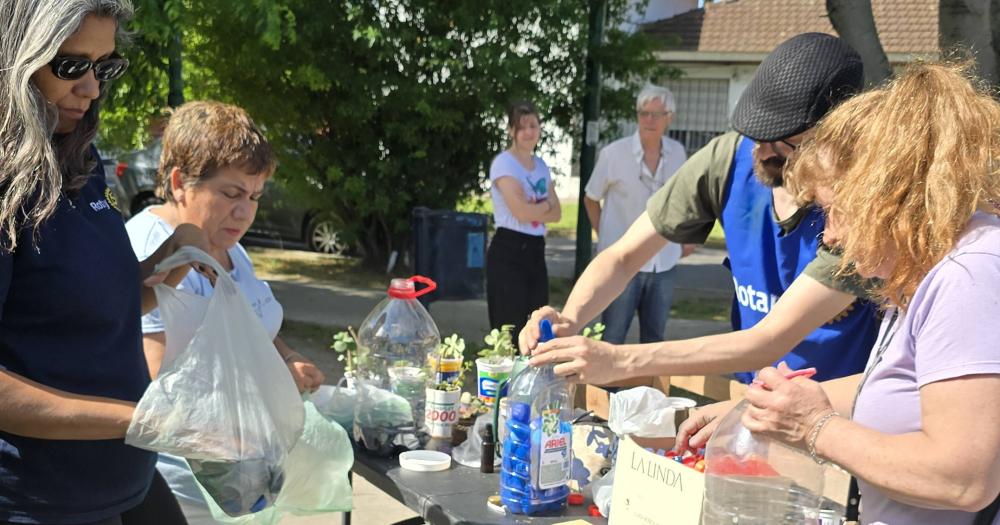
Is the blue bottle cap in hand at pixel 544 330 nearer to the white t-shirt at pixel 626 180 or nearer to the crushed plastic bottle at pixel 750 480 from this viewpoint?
the crushed plastic bottle at pixel 750 480

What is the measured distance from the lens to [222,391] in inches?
87.0

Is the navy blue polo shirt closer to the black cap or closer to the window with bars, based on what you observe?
the black cap

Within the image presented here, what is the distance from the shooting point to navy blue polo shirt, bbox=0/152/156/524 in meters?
1.89

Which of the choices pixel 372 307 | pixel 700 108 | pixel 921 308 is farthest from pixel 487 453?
pixel 700 108

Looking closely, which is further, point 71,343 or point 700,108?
point 700,108

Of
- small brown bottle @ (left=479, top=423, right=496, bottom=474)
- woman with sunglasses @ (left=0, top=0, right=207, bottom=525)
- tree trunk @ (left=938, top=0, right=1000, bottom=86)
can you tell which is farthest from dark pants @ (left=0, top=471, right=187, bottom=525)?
tree trunk @ (left=938, top=0, right=1000, bottom=86)

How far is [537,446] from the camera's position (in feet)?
7.41

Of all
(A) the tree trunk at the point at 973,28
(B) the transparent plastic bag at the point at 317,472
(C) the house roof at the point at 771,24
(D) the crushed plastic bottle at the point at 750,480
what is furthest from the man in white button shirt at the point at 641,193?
(C) the house roof at the point at 771,24

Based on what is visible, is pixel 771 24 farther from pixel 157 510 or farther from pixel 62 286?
pixel 62 286

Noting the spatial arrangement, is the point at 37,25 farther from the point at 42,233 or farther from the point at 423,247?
the point at 423,247

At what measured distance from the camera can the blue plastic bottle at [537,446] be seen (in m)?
2.27

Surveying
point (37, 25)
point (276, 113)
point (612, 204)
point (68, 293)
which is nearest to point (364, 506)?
point (612, 204)

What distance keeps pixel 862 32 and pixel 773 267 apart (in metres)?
3.66

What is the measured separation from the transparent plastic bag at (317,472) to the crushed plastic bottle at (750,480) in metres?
1.02
